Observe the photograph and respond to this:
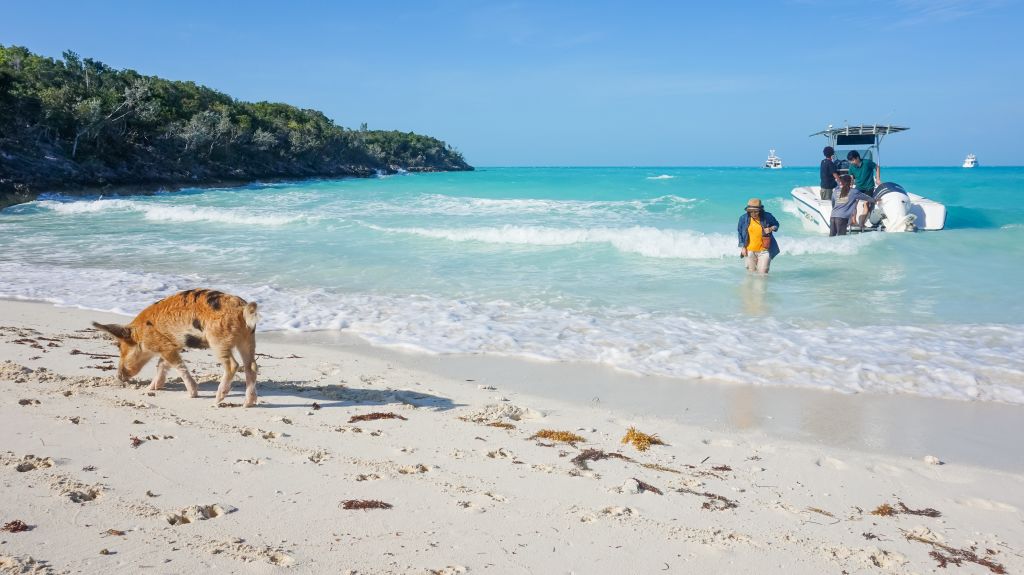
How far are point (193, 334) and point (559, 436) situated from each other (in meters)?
2.89

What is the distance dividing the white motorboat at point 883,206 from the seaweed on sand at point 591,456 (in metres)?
16.1

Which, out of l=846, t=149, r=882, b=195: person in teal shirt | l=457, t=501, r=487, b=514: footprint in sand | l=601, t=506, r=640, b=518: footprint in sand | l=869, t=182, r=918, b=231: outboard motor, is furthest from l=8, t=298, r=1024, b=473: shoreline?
l=869, t=182, r=918, b=231: outboard motor

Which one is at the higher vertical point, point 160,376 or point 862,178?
point 862,178

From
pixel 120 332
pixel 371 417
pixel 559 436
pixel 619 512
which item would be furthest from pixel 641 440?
pixel 120 332

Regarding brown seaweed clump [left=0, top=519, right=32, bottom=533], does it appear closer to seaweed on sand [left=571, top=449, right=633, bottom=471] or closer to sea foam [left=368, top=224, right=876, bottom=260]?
seaweed on sand [left=571, top=449, right=633, bottom=471]

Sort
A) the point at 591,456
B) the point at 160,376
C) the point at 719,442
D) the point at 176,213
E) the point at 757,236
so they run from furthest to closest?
the point at 176,213 < the point at 757,236 < the point at 160,376 < the point at 719,442 < the point at 591,456

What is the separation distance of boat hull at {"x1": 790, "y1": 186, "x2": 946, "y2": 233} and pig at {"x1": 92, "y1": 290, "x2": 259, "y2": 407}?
56.1ft

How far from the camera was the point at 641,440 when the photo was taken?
178 inches

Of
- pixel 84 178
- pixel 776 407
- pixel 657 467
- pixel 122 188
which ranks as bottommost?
pixel 776 407

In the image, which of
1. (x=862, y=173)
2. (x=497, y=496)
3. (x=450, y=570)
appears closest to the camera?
(x=450, y=570)

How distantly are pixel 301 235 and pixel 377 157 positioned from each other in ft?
234

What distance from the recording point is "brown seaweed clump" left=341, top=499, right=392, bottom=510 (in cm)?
327

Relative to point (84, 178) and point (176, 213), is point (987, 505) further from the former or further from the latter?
point (84, 178)

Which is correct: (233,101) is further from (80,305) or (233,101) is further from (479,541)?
(479,541)
